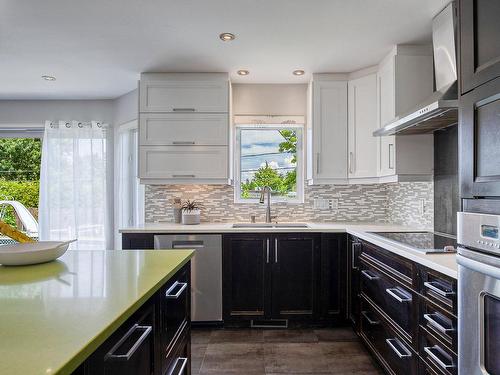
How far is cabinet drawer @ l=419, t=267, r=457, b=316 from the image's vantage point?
1.39 meters

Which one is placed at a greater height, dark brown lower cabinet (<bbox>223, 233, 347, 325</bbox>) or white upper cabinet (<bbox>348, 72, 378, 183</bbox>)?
white upper cabinet (<bbox>348, 72, 378, 183</bbox>)

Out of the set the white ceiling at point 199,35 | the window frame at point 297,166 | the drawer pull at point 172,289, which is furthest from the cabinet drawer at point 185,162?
the drawer pull at point 172,289

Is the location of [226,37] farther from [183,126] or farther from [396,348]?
[396,348]

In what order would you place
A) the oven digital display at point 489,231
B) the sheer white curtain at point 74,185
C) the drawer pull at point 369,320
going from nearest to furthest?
the oven digital display at point 489,231, the drawer pull at point 369,320, the sheer white curtain at point 74,185

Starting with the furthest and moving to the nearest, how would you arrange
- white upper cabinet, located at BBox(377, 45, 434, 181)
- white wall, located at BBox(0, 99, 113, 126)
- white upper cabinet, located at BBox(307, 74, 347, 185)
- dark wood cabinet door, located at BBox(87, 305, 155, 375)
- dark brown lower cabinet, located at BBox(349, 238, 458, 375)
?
white wall, located at BBox(0, 99, 113, 126)
white upper cabinet, located at BBox(307, 74, 347, 185)
white upper cabinet, located at BBox(377, 45, 434, 181)
dark brown lower cabinet, located at BBox(349, 238, 458, 375)
dark wood cabinet door, located at BBox(87, 305, 155, 375)

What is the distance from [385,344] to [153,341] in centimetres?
154

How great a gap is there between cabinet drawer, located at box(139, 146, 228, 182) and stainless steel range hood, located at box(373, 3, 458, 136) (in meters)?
1.52

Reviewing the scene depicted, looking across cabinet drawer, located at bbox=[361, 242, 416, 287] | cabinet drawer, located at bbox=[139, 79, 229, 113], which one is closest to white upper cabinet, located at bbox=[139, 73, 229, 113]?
cabinet drawer, located at bbox=[139, 79, 229, 113]

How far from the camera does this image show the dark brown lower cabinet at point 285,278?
9.52ft

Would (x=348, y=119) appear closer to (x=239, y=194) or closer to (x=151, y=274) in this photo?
(x=239, y=194)

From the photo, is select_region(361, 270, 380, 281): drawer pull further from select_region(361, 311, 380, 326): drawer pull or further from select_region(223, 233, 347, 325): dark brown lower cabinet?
select_region(223, 233, 347, 325): dark brown lower cabinet

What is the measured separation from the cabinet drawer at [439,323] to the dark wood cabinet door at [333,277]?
1242mm

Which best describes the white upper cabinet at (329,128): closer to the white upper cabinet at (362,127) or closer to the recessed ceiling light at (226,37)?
the white upper cabinet at (362,127)

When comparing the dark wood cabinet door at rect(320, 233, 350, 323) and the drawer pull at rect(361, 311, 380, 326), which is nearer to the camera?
the drawer pull at rect(361, 311, 380, 326)
